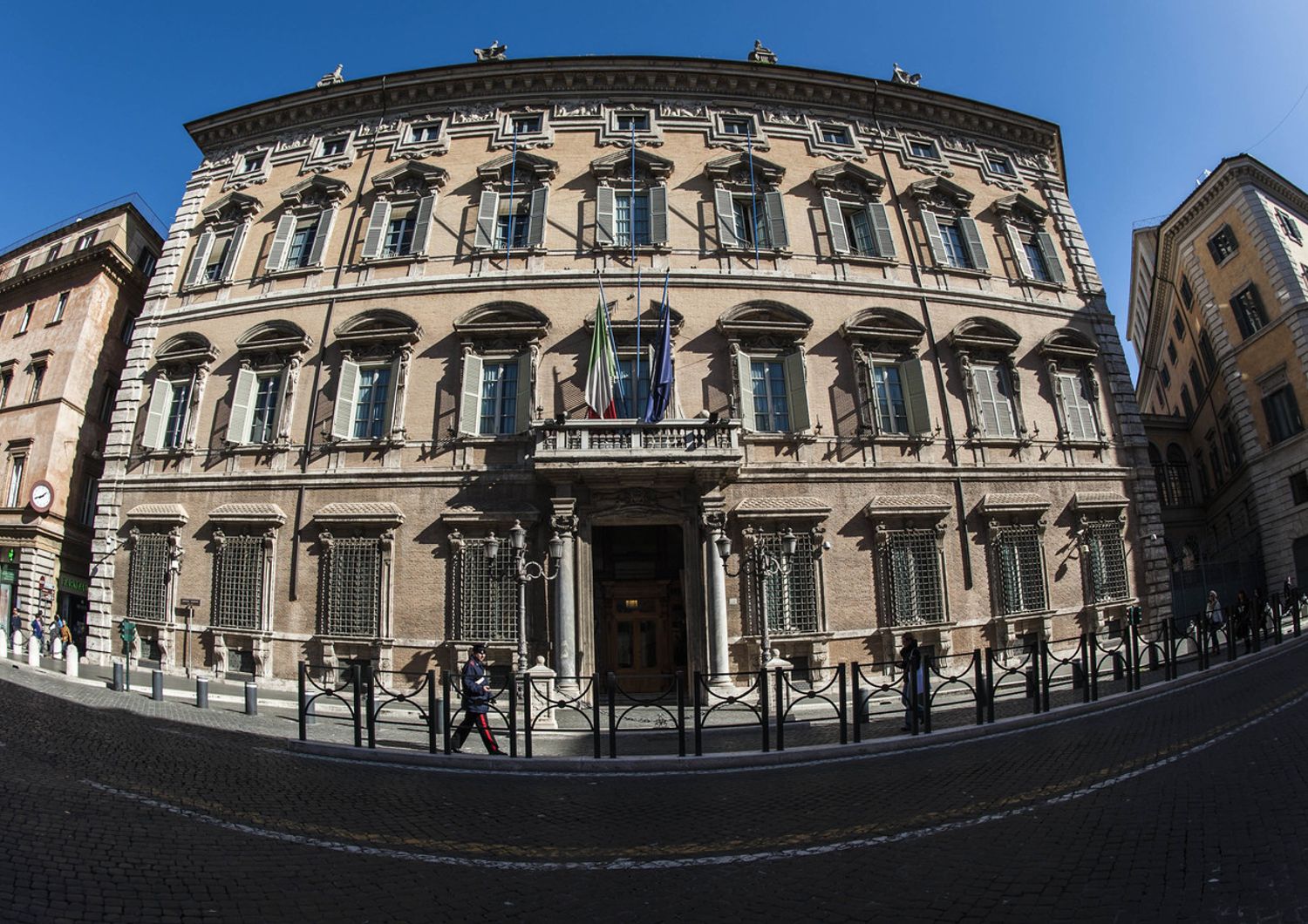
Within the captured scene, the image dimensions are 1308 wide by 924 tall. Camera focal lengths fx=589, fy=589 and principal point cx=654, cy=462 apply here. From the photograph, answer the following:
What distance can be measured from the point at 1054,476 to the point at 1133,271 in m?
30.9

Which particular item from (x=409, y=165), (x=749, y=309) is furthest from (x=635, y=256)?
(x=409, y=165)

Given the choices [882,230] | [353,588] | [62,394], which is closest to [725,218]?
[882,230]

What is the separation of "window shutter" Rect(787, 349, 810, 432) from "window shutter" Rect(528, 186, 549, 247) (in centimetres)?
847

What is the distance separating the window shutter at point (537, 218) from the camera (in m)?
18.3

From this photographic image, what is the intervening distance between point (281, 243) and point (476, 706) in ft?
58.5

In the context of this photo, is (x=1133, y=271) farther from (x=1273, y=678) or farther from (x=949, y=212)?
(x=1273, y=678)

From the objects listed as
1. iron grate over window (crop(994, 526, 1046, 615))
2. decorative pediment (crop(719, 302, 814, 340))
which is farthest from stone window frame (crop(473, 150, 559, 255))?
iron grate over window (crop(994, 526, 1046, 615))

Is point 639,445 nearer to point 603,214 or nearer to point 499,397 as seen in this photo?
point 499,397

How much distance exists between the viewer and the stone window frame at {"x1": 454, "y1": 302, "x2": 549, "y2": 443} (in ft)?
54.1

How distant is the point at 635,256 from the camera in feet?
58.9

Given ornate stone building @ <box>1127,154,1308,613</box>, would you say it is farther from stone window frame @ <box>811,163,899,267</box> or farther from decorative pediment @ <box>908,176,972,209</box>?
stone window frame @ <box>811,163,899,267</box>

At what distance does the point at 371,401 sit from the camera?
1727cm

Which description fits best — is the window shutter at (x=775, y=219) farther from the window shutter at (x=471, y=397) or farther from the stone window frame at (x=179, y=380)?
the stone window frame at (x=179, y=380)

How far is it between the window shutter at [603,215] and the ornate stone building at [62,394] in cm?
2161
